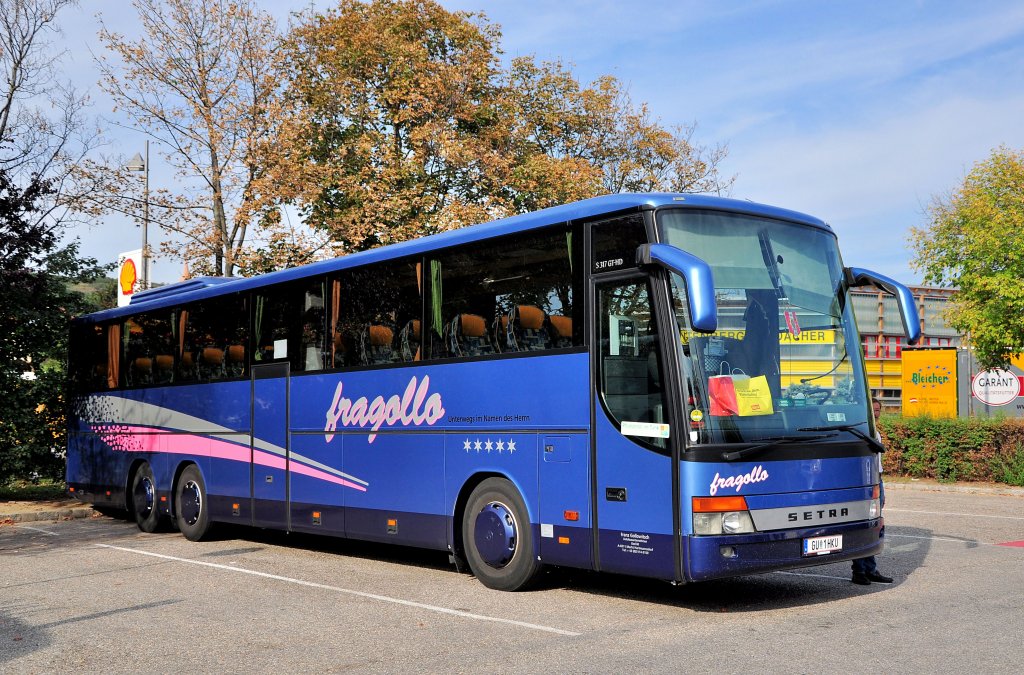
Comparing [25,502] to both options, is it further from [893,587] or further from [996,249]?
[996,249]

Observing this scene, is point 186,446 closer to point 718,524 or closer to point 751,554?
point 718,524

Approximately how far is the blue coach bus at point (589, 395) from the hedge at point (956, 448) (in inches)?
536

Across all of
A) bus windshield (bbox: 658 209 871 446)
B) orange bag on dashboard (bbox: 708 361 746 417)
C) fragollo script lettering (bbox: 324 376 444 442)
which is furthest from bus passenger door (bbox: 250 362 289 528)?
orange bag on dashboard (bbox: 708 361 746 417)

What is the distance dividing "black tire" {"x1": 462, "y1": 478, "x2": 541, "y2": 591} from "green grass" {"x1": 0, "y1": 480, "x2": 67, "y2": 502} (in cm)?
1359

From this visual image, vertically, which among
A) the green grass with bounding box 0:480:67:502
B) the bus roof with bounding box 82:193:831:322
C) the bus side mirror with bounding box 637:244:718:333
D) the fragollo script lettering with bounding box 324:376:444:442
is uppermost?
the bus roof with bounding box 82:193:831:322

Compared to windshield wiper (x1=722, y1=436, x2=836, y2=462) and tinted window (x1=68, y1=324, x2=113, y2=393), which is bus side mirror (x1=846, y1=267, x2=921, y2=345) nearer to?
windshield wiper (x1=722, y1=436, x2=836, y2=462)

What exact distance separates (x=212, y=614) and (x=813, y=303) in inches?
225

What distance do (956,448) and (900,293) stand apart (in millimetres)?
14150

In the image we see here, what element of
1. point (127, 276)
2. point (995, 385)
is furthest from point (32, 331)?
point (995, 385)

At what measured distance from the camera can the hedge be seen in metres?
21.4

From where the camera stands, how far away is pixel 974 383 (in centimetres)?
2759

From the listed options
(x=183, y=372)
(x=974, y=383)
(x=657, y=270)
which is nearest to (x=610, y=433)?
(x=657, y=270)

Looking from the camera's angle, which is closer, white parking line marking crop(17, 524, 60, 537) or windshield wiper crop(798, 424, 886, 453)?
windshield wiper crop(798, 424, 886, 453)

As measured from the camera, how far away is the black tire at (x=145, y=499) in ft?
53.2
